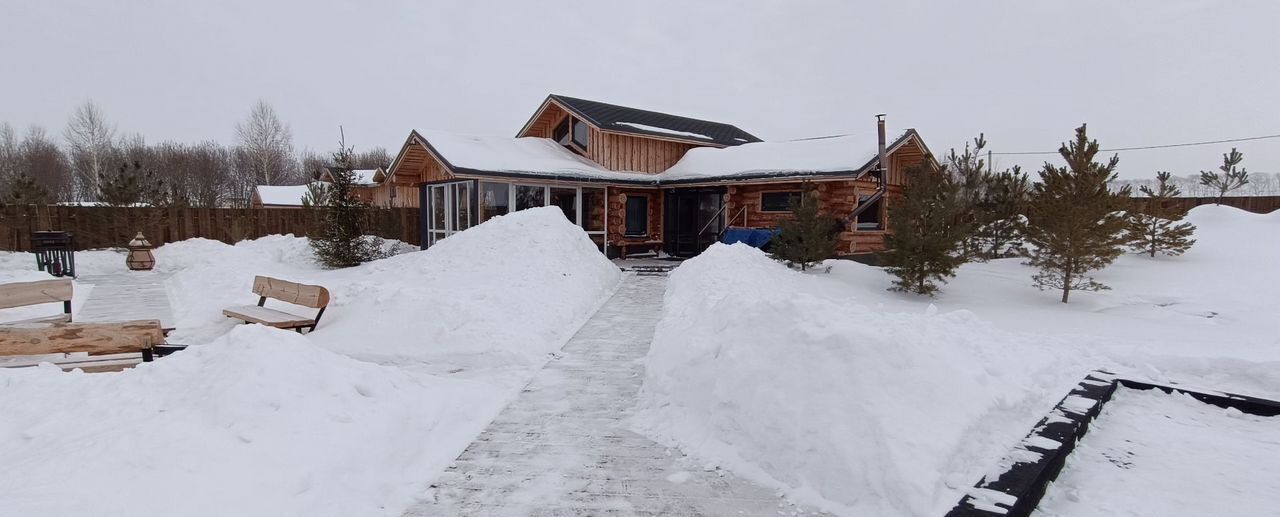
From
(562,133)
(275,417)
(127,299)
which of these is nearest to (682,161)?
(562,133)

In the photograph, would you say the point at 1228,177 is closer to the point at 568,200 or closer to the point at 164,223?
the point at 568,200

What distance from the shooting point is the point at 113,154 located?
40.6 meters

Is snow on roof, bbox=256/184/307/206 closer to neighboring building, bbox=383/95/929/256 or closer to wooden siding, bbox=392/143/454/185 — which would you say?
wooden siding, bbox=392/143/454/185

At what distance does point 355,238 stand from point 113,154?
39947mm

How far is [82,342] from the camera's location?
520cm

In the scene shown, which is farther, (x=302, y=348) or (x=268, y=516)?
(x=302, y=348)

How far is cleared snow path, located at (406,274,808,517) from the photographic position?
11.4 ft

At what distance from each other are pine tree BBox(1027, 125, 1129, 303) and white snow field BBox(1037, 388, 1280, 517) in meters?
5.26

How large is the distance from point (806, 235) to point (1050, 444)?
28.4ft

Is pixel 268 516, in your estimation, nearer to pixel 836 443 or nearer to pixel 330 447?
pixel 330 447

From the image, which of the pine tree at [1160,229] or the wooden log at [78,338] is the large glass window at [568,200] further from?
the pine tree at [1160,229]

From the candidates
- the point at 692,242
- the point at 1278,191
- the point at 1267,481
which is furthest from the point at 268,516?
the point at 1278,191

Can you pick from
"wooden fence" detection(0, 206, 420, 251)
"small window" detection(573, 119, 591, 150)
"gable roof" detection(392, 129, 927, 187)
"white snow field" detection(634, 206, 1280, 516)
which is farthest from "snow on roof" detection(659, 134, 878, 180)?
"wooden fence" detection(0, 206, 420, 251)

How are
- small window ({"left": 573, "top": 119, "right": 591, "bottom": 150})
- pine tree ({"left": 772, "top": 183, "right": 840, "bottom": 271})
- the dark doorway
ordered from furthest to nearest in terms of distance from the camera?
small window ({"left": 573, "top": 119, "right": 591, "bottom": 150}) < the dark doorway < pine tree ({"left": 772, "top": 183, "right": 840, "bottom": 271})
